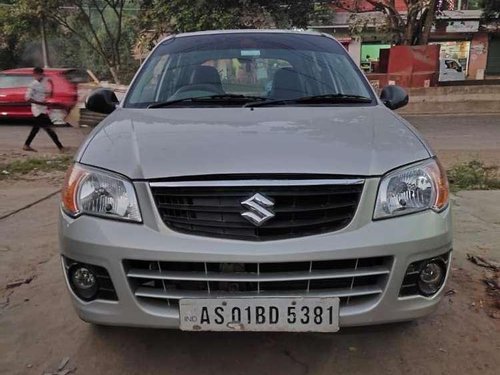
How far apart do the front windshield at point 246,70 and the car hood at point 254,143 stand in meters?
0.44

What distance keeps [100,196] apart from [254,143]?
0.73 metres

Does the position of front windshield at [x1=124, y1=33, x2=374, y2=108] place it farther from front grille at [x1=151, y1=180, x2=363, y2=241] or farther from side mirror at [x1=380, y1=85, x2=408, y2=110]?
front grille at [x1=151, y1=180, x2=363, y2=241]

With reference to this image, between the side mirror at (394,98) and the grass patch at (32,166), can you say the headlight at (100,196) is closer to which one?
the side mirror at (394,98)

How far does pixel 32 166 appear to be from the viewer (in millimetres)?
8398

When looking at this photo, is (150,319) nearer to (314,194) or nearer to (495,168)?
(314,194)

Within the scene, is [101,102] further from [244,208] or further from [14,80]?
[14,80]

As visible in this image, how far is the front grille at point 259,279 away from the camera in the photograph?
2344mm

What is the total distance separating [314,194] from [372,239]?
0.99 ft

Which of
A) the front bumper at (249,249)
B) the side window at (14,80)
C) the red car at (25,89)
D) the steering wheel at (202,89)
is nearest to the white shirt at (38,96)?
the red car at (25,89)

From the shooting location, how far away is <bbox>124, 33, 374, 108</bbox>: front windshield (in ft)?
11.9

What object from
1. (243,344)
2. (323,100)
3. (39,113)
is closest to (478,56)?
(39,113)

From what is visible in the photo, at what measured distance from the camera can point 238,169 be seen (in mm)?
2389

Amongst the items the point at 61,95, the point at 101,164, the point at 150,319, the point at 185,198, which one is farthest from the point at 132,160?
the point at 61,95

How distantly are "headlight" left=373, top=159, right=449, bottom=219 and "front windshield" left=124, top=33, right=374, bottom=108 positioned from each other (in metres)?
1.05
